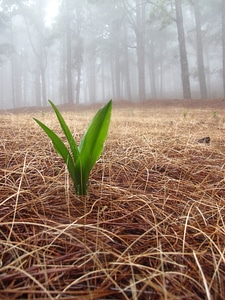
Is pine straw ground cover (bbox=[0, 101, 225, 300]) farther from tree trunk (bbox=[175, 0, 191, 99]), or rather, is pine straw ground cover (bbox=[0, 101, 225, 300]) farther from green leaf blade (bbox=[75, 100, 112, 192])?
tree trunk (bbox=[175, 0, 191, 99])

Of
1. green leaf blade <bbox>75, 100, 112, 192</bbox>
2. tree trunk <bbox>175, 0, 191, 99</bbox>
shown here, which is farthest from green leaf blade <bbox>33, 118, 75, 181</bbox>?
tree trunk <bbox>175, 0, 191, 99</bbox>

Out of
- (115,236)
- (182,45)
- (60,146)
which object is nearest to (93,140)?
(60,146)

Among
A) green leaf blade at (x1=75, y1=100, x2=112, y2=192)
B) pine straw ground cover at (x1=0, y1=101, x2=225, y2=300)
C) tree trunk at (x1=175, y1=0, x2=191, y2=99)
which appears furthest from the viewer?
tree trunk at (x1=175, y1=0, x2=191, y2=99)

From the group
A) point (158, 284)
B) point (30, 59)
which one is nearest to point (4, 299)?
point (158, 284)

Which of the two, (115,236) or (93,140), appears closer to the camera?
(115,236)

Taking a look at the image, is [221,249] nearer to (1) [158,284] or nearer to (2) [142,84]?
(1) [158,284]

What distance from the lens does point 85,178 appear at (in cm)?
81

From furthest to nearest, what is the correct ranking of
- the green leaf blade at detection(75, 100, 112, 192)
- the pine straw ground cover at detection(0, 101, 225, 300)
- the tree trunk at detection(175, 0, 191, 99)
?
the tree trunk at detection(175, 0, 191, 99), the green leaf blade at detection(75, 100, 112, 192), the pine straw ground cover at detection(0, 101, 225, 300)

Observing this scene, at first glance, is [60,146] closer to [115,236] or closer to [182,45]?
[115,236]

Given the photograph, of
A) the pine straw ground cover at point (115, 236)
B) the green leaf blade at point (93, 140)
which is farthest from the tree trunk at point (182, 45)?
the green leaf blade at point (93, 140)

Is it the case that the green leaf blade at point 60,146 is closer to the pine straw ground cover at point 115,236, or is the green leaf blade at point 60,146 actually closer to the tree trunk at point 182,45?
the pine straw ground cover at point 115,236

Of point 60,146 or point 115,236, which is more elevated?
point 60,146

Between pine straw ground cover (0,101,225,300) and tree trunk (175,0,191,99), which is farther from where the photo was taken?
tree trunk (175,0,191,99)

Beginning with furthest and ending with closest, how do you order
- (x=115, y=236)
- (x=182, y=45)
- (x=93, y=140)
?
1. (x=182, y=45)
2. (x=93, y=140)
3. (x=115, y=236)
